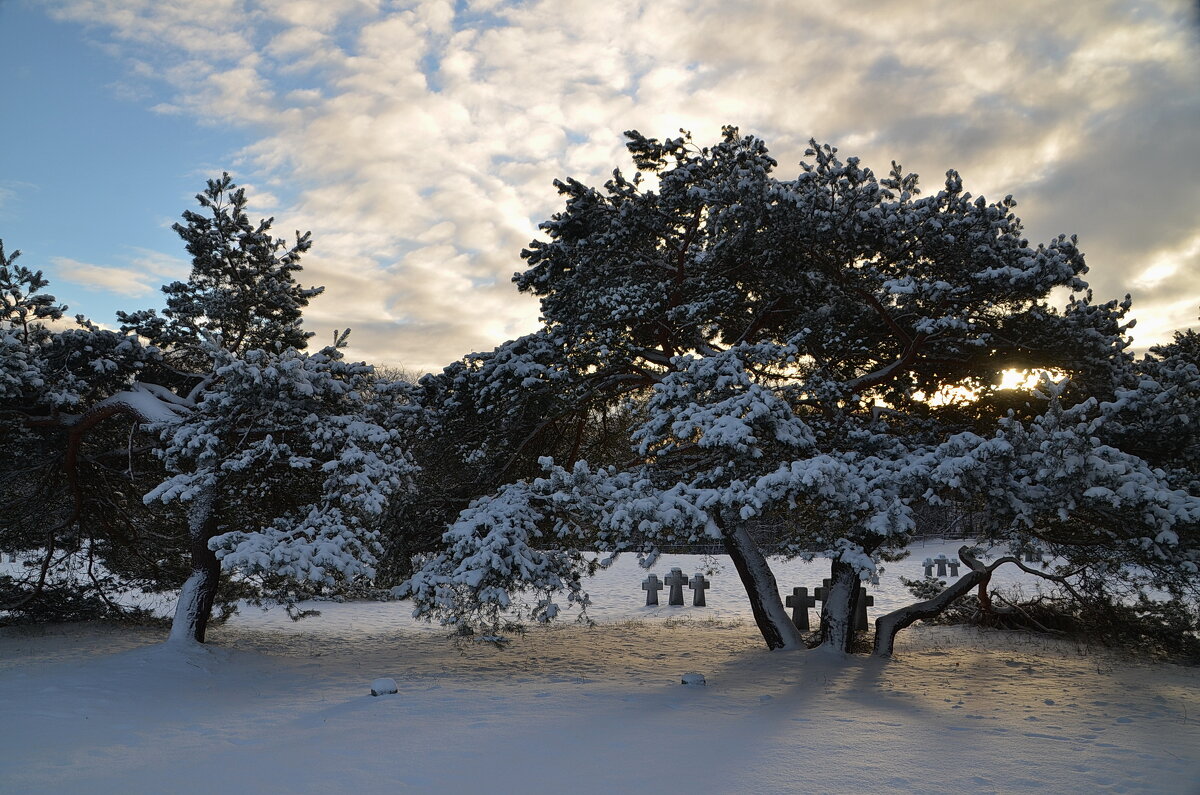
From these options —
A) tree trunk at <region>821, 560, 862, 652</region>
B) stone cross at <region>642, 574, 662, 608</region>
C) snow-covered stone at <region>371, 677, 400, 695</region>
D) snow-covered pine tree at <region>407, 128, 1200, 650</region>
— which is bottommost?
snow-covered stone at <region>371, 677, 400, 695</region>

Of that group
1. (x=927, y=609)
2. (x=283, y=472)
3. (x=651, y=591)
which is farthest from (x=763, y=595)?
(x=651, y=591)

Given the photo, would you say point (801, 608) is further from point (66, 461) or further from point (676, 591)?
point (66, 461)

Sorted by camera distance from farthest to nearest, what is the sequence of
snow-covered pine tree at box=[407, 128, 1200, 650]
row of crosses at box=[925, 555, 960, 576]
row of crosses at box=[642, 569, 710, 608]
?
row of crosses at box=[925, 555, 960, 576]
row of crosses at box=[642, 569, 710, 608]
snow-covered pine tree at box=[407, 128, 1200, 650]

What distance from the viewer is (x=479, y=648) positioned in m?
12.9

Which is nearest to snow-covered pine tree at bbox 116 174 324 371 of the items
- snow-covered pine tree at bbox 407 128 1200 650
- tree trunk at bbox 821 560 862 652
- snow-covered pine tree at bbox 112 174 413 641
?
snow-covered pine tree at bbox 112 174 413 641

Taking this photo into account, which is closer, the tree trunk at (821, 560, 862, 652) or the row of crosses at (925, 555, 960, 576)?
the tree trunk at (821, 560, 862, 652)

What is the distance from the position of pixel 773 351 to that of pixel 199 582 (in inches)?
371

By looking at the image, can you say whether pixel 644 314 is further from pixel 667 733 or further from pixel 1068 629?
pixel 1068 629

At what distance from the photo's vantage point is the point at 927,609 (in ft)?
35.1

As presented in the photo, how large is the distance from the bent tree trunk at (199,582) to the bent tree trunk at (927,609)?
10.5 metres

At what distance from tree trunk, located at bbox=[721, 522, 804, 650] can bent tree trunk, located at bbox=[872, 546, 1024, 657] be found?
1.27 m

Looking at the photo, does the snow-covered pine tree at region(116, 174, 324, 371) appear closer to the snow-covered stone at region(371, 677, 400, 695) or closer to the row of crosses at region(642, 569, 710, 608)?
the snow-covered stone at region(371, 677, 400, 695)

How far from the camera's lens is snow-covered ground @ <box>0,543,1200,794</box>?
507cm

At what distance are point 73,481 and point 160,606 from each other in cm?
962
